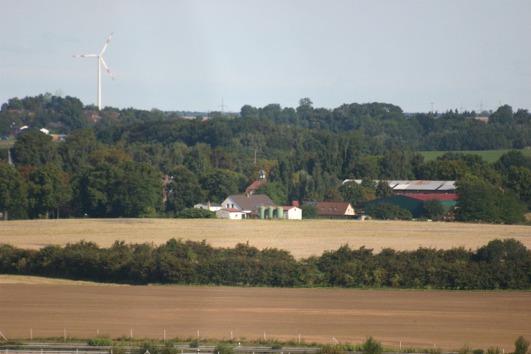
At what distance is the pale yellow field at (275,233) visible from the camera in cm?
5050

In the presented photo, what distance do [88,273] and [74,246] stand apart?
10.5 ft

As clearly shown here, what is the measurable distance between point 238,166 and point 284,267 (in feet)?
209

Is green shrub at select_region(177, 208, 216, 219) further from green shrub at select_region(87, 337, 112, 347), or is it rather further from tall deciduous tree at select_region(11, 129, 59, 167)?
green shrub at select_region(87, 337, 112, 347)

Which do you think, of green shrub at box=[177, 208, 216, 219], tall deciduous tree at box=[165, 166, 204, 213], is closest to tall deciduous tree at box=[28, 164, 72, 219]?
green shrub at box=[177, 208, 216, 219]

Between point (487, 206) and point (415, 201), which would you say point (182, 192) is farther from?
point (487, 206)

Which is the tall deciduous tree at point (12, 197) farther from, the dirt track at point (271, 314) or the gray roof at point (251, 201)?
the dirt track at point (271, 314)

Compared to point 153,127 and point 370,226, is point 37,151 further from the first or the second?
point 370,226

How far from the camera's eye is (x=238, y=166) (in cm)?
10231

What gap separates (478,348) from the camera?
26.5 metres

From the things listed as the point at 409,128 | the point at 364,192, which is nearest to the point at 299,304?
the point at 364,192

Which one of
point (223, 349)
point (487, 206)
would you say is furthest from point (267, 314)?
point (487, 206)

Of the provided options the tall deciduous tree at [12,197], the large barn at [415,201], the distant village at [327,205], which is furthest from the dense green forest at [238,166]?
the distant village at [327,205]

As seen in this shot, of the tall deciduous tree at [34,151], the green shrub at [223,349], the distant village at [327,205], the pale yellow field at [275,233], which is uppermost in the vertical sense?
the tall deciduous tree at [34,151]

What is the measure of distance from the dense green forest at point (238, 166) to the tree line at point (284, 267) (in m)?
23.8
